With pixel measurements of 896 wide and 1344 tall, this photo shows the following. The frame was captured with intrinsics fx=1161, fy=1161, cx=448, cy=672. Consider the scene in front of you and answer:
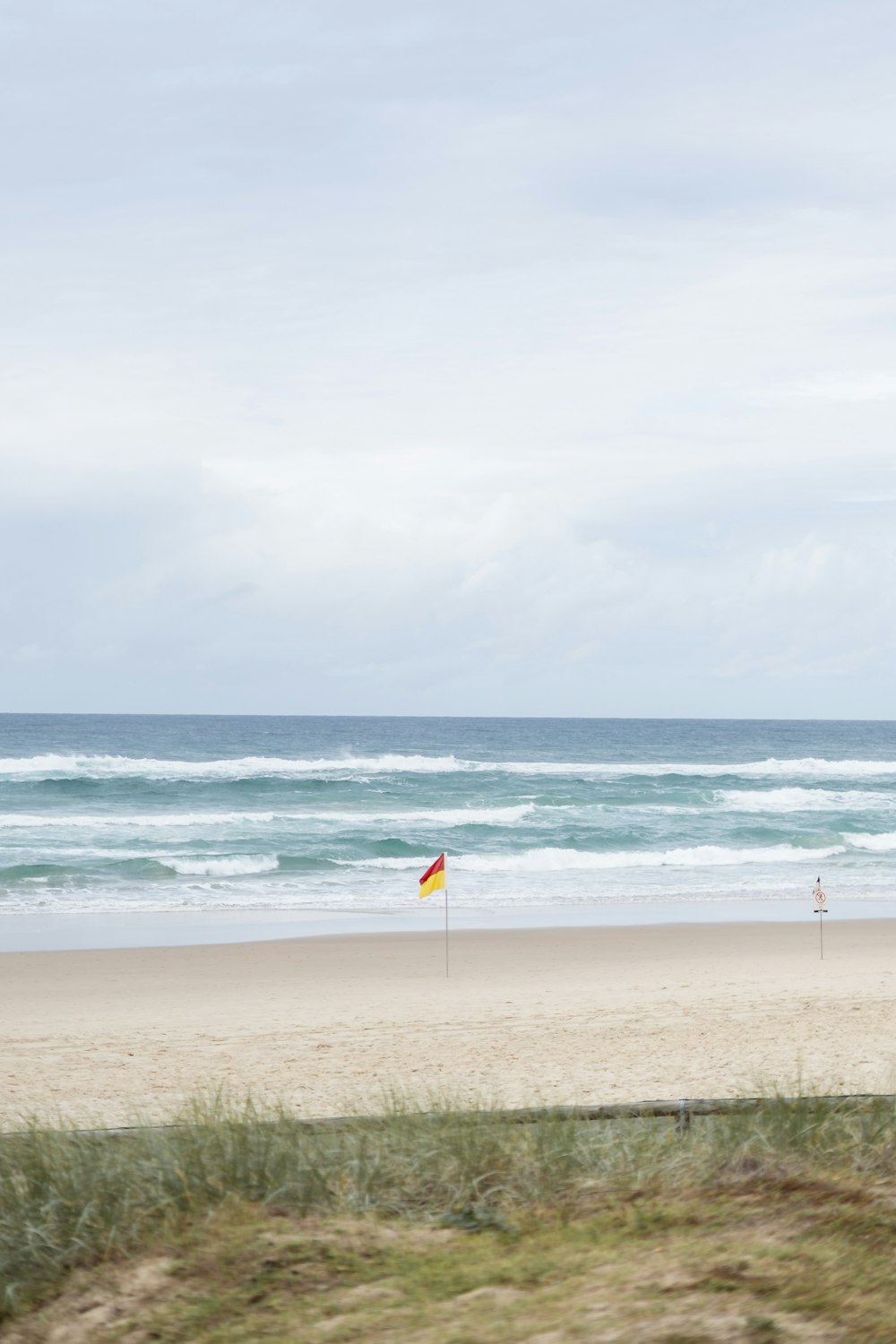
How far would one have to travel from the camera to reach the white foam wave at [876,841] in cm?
3093

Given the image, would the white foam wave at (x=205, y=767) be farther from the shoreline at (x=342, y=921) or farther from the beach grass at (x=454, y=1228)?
the beach grass at (x=454, y=1228)

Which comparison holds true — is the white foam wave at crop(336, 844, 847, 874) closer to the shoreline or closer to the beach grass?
the shoreline

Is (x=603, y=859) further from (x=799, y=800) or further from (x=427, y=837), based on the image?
(x=799, y=800)

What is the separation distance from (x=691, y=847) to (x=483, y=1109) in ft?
81.2

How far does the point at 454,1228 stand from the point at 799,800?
41.8 metres

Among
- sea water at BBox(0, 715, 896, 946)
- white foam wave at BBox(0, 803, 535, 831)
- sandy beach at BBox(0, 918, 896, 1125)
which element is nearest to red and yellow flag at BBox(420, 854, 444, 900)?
sandy beach at BBox(0, 918, 896, 1125)

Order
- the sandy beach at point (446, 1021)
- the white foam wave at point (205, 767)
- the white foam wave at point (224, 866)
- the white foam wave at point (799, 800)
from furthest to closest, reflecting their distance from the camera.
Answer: the white foam wave at point (205, 767), the white foam wave at point (799, 800), the white foam wave at point (224, 866), the sandy beach at point (446, 1021)

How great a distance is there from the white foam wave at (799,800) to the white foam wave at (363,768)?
7553mm

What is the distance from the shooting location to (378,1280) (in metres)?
3.89

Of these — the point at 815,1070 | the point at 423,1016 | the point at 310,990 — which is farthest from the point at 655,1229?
the point at 310,990

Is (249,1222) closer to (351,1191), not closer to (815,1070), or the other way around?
(351,1191)

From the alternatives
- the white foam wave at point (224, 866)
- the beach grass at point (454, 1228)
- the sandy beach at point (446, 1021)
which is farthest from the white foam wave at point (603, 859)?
the beach grass at point (454, 1228)

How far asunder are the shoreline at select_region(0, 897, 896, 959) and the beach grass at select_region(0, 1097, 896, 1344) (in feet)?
41.9

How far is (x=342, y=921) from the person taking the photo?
64.3 feet
